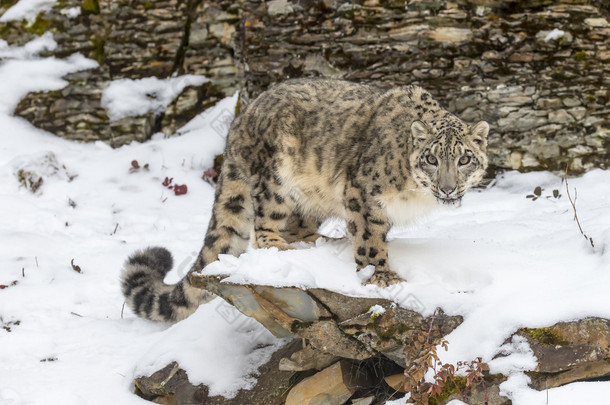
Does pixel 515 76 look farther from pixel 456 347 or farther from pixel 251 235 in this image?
pixel 456 347

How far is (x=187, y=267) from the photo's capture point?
23.2ft

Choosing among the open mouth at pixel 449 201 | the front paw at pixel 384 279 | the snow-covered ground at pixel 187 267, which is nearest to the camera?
the snow-covered ground at pixel 187 267

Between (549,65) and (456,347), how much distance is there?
5.22 meters

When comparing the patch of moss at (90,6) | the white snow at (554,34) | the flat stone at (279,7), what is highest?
the flat stone at (279,7)

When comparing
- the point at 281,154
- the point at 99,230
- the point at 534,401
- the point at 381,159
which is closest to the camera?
the point at 534,401

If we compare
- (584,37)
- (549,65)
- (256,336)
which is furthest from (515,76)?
(256,336)

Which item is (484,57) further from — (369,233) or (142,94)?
(142,94)

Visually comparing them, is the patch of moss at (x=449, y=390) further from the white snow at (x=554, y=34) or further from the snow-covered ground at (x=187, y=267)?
the white snow at (x=554, y=34)

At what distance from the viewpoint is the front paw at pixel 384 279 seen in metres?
4.77

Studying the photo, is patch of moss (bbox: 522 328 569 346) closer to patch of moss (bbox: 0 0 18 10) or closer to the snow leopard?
the snow leopard

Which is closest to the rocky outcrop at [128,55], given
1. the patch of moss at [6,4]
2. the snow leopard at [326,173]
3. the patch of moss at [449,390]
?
the patch of moss at [6,4]

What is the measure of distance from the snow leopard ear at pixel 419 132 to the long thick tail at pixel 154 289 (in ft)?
7.42

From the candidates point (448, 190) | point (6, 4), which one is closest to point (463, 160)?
point (448, 190)

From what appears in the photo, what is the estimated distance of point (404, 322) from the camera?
4348 mm
